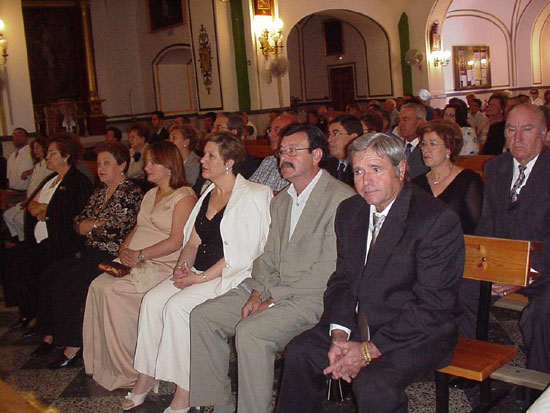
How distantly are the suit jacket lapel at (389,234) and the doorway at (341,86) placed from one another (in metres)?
14.9

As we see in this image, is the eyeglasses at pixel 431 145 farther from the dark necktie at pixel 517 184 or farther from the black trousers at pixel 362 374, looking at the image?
the black trousers at pixel 362 374

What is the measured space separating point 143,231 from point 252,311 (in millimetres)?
1179

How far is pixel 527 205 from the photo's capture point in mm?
3277

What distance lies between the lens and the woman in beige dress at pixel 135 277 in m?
3.83

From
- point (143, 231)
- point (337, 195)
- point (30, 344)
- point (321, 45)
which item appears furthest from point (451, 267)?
point (321, 45)

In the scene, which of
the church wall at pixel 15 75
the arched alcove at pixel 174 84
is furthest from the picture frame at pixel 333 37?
the church wall at pixel 15 75

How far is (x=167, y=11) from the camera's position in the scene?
602 inches

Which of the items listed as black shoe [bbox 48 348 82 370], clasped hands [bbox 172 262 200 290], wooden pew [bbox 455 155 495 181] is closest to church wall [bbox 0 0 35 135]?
black shoe [bbox 48 348 82 370]

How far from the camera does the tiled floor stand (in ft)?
10.8

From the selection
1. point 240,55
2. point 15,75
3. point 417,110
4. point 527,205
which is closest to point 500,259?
point 527,205

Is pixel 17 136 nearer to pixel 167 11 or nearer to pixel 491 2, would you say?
pixel 167 11

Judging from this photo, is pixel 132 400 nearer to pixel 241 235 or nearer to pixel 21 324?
pixel 241 235

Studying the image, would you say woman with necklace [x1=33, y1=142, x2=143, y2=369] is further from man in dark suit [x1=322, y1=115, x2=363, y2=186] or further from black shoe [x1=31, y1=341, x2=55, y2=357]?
man in dark suit [x1=322, y1=115, x2=363, y2=186]

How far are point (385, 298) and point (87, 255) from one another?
2.57 metres
